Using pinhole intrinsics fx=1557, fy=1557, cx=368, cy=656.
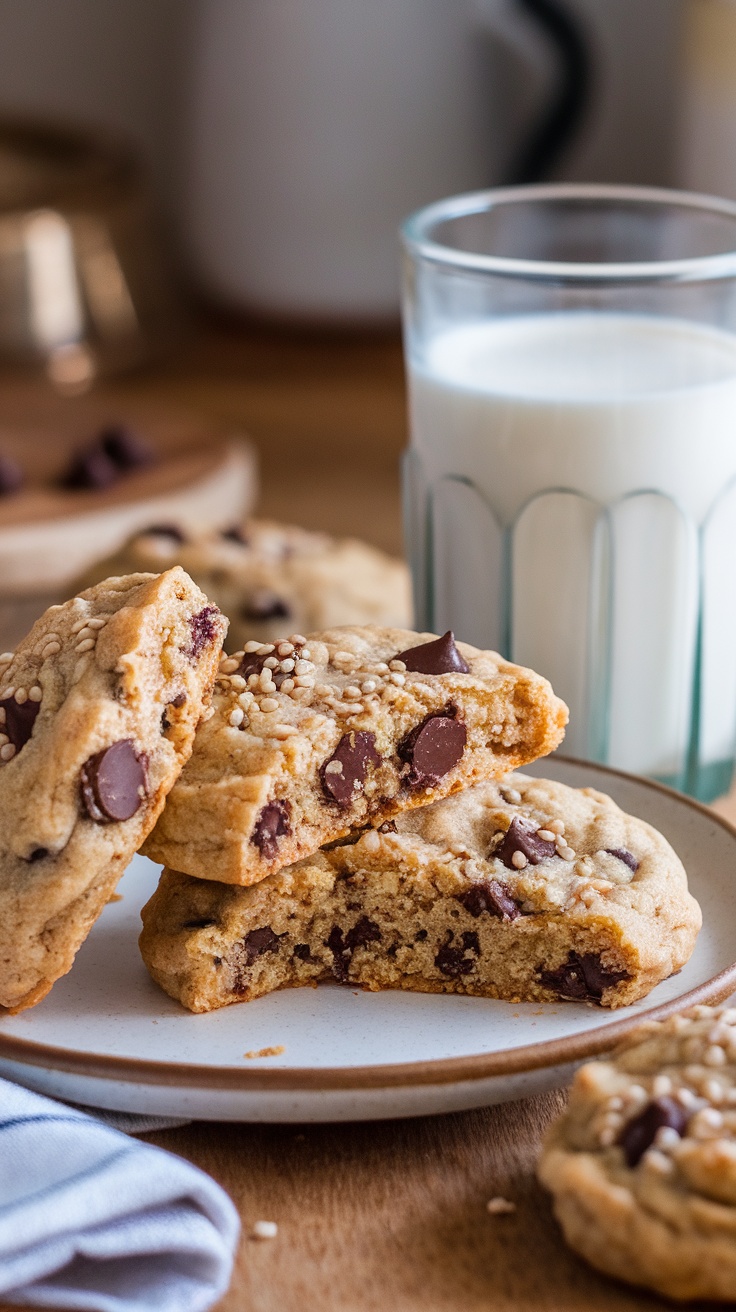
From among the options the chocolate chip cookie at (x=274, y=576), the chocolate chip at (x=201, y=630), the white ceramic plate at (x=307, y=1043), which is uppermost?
the chocolate chip at (x=201, y=630)

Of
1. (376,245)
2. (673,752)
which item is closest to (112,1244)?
(673,752)

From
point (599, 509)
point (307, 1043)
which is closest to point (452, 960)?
point (307, 1043)

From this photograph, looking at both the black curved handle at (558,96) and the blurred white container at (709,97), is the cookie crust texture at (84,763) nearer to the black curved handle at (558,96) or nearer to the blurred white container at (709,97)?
the blurred white container at (709,97)

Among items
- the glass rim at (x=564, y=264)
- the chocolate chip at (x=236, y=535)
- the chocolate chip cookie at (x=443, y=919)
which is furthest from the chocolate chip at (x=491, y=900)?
the chocolate chip at (x=236, y=535)

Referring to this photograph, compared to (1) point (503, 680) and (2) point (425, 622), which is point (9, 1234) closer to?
(1) point (503, 680)

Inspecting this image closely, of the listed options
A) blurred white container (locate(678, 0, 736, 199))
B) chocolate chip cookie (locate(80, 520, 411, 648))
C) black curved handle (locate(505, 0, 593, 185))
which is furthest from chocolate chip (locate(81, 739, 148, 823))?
black curved handle (locate(505, 0, 593, 185))

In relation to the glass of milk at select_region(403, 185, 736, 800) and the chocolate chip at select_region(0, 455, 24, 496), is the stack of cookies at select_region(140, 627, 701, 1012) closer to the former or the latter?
the glass of milk at select_region(403, 185, 736, 800)
